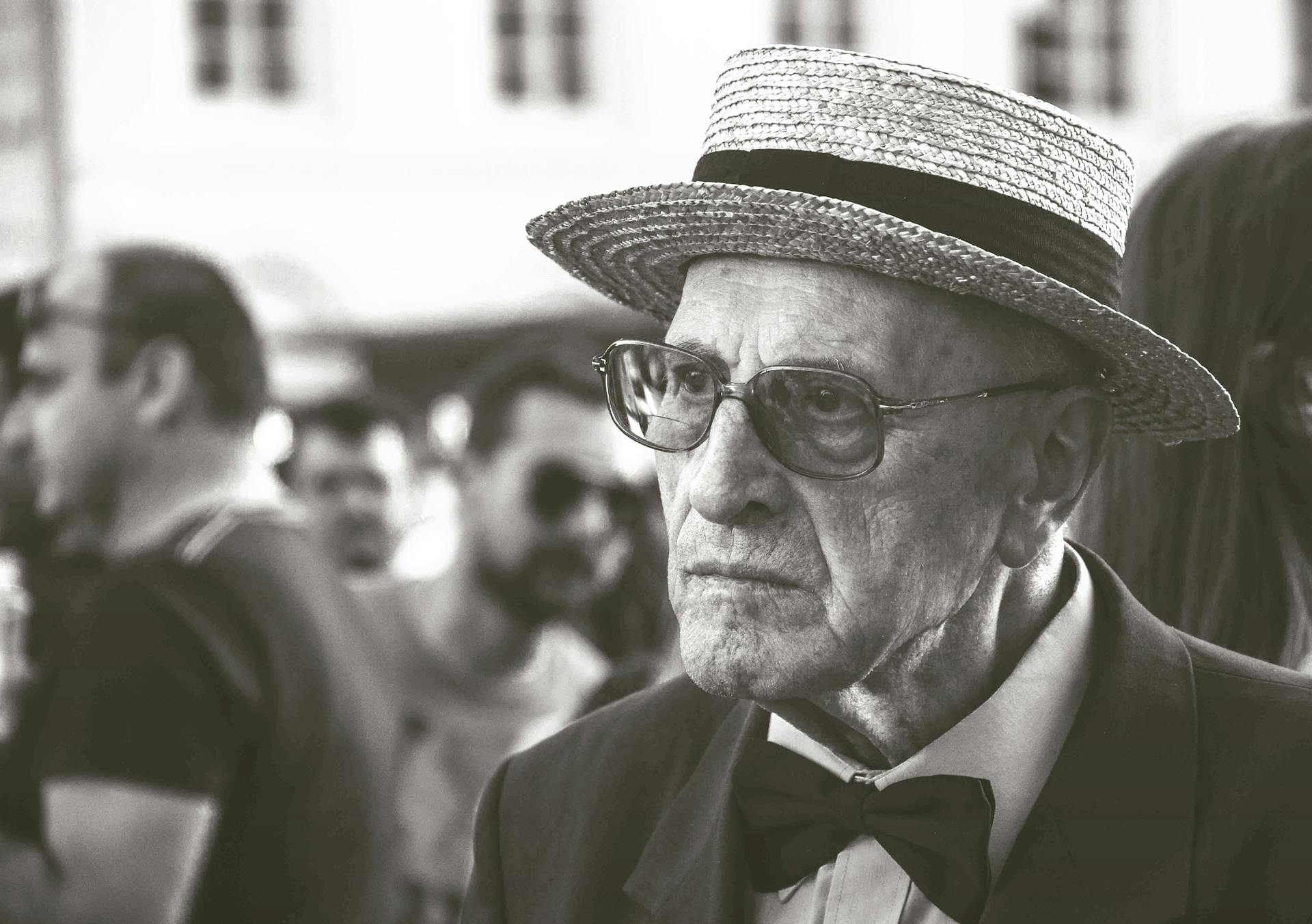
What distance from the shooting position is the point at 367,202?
19594 millimetres

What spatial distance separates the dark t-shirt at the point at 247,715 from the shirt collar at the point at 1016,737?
164cm

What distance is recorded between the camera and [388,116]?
19.6 metres

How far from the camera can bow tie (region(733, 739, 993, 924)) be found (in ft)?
6.59

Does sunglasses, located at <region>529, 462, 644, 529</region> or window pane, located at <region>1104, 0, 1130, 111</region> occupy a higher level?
window pane, located at <region>1104, 0, 1130, 111</region>

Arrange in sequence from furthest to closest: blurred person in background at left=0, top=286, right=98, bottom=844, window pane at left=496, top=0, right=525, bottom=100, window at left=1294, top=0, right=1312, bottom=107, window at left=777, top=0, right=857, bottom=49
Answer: window at left=1294, top=0, right=1312, bottom=107 < window at left=777, top=0, right=857, bottom=49 < window pane at left=496, top=0, right=525, bottom=100 < blurred person in background at left=0, top=286, right=98, bottom=844

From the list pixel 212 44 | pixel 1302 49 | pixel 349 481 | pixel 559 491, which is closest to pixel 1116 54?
pixel 1302 49

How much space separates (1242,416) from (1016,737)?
0.71m

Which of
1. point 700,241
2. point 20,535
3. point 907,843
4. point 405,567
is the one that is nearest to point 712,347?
point 700,241

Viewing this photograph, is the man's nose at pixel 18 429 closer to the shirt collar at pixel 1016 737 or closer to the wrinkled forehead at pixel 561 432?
the wrinkled forehead at pixel 561 432

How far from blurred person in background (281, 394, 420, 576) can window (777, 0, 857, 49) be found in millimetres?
14153

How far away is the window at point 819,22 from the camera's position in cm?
2072

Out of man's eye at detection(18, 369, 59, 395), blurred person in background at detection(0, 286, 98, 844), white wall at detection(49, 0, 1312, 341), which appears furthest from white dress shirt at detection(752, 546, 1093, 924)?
white wall at detection(49, 0, 1312, 341)

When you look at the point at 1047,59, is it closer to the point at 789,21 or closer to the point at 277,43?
the point at 789,21

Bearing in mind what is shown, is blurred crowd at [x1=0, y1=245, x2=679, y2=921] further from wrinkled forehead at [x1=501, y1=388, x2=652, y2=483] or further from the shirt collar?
the shirt collar
